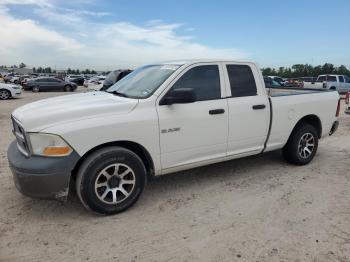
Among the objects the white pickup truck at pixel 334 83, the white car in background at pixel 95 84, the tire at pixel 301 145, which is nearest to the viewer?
the tire at pixel 301 145

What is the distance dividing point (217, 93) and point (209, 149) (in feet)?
2.58

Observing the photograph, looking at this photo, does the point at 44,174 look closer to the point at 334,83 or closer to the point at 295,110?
the point at 295,110

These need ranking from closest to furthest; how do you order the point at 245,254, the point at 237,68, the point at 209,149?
the point at 245,254 < the point at 209,149 < the point at 237,68

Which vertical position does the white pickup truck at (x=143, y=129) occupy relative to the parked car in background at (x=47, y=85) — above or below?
above

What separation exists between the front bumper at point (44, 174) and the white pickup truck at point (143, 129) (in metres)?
0.01

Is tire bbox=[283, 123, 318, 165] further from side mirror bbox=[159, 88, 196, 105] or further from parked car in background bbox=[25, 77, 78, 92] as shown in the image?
parked car in background bbox=[25, 77, 78, 92]

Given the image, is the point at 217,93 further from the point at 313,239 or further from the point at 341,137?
the point at 341,137

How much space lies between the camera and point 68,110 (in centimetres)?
386

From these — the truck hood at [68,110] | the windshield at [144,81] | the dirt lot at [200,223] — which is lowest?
the dirt lot at [200,223]

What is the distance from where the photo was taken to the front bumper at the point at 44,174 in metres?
3.60

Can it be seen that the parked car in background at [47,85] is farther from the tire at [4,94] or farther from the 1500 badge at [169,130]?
the 1500 badge at [169,130]

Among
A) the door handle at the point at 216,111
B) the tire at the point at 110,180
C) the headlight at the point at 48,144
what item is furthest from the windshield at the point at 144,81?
the headlight at the point at 48,144

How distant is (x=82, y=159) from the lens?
154 inches

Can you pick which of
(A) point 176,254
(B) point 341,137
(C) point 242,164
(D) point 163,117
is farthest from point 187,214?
(B) point 341,137
